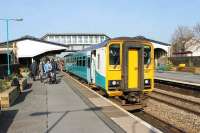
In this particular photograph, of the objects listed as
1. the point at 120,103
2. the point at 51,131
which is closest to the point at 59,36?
the point at 120,103

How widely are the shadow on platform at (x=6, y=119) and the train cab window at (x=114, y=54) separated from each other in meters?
4.95

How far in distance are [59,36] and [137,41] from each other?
88.3 metres

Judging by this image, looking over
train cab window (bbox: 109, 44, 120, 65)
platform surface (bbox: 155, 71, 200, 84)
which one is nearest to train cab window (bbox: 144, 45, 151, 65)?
train cab window (bbox: 109, 44, 120, 65)

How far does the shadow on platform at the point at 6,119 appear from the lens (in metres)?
9.70

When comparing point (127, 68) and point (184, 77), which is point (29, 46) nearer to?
point (184, 77)

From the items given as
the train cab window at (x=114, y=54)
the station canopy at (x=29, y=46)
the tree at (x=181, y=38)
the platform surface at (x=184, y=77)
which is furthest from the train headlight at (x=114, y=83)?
the tree at (x=181, y=38)

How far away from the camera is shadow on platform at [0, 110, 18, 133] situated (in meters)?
9.70

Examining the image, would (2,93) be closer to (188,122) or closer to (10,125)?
(10,125)

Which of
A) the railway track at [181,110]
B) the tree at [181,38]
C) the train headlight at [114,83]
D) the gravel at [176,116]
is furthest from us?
the tree at [181,38]

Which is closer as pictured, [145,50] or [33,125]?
[33,125]

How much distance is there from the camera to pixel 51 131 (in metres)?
9.27

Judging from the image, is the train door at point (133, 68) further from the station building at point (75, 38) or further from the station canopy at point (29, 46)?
the station building at point (75, 38)

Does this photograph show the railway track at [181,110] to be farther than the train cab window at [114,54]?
No

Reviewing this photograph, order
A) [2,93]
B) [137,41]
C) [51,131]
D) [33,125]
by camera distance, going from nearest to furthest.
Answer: [51,131] < [33,125] < [2,93] < [137,41]
